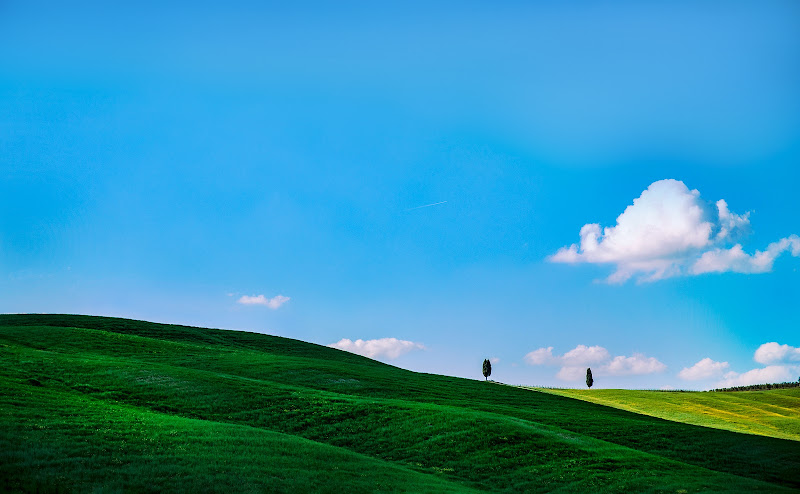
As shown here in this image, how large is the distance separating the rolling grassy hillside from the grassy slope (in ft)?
72.9

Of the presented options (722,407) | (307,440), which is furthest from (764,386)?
(307,440)

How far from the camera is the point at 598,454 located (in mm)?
35250

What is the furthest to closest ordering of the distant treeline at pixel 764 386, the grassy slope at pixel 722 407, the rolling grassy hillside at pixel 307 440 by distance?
the distant treeline at pixel 764 386 → the grassy slope at pixel 722 407 → the rolling grassy hillside at pixel 307 440

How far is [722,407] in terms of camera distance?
80.8m

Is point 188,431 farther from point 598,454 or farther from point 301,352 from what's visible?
point 301,352

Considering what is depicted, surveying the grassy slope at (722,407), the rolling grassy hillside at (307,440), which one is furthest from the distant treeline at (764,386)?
the rolling grassy hillside at (307,440)

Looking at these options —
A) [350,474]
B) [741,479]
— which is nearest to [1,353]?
[350,474]

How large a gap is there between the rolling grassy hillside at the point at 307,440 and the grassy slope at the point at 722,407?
2222 centimetres

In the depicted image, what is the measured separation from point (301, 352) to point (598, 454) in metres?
55.1

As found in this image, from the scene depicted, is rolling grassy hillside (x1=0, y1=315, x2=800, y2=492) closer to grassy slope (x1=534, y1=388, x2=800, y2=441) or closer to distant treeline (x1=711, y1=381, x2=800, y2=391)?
grassy slope (x1=534, y1=388, x2=800, y2=441)

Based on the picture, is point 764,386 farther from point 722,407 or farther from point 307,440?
point 307,440

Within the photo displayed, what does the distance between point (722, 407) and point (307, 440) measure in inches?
2650

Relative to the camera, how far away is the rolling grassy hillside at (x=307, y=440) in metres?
25.8

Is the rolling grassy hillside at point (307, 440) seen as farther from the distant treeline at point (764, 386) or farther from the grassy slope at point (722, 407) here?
the distant treeline at point (764, 386)
